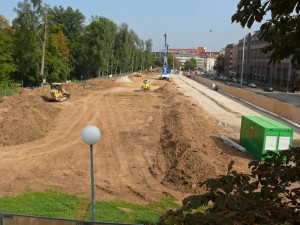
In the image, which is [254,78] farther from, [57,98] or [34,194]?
[34,194]

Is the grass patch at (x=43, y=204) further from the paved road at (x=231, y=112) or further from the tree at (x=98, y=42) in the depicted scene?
the tree at (x=98, y=42)

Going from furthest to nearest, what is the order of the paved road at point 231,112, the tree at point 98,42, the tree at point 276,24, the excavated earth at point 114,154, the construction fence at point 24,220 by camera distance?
1. the tree at point 98,42
2. the paved road at point 231,112
3. the excavated earth at point 114,154
4. the construction fence at point 24,220
5. the tree at point 276,24

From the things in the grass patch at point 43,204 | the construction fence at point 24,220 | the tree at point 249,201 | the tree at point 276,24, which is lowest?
the grass patch at point 43,204

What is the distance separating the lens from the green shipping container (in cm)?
1856

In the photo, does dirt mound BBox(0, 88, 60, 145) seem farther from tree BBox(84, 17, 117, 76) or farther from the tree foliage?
tree BBox(84, 17, 117, 76)

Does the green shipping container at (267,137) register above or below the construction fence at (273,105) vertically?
above

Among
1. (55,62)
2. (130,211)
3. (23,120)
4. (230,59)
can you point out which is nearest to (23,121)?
(23,120)

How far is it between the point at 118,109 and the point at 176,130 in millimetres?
14104

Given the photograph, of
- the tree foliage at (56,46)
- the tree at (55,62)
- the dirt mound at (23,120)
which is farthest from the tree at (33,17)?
the dirt mound at (23,120)

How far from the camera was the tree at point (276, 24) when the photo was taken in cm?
345

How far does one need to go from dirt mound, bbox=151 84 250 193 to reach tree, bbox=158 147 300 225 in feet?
24.0

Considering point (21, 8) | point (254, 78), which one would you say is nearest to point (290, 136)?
point (21, 8)

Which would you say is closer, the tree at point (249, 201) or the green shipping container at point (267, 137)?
the tree at point (249, 201)

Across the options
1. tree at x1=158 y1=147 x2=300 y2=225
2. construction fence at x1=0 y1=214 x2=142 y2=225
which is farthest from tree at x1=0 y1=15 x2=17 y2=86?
tree at x1=158 y1=147 x2=300 y2=225
